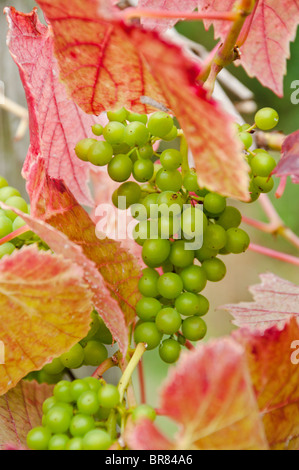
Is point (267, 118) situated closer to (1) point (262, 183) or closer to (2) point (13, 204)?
(1) point (262, 183)

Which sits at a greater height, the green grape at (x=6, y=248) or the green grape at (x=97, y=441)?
the green grape at (x=6, y=248)

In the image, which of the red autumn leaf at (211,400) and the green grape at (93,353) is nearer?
the red autumn leaf at (211,400)

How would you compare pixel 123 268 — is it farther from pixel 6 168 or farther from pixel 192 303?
pixel 6 168

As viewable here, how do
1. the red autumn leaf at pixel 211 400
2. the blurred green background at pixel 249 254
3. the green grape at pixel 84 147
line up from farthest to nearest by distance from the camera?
the blurred green background at pixel 249 254 < the green grape at pixel 84 147 < the red autumn leaf at pixel 211 400

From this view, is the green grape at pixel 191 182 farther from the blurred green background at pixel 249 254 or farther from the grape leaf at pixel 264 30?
the blurred green background at pixel 249 254

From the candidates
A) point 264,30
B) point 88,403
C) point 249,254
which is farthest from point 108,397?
point 249,254

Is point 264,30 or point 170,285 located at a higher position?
point 264,30

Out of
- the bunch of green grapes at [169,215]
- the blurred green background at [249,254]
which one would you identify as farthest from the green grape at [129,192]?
the blurred green background at [249,254]

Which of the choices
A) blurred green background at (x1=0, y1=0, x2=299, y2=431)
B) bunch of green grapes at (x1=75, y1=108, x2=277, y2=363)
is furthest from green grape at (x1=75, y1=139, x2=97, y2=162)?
blurred green background at (x1=0, y1=0, x2=299, y2=431)
